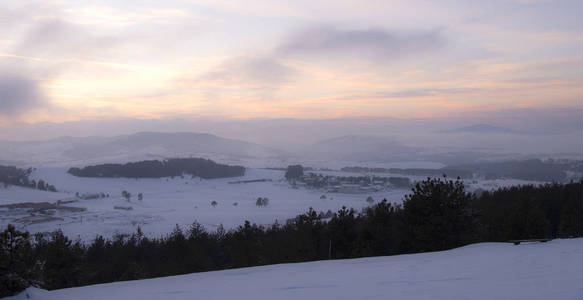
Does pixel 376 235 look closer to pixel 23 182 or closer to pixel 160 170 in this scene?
pixel 23 182

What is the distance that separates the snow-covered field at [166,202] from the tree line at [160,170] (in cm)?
406

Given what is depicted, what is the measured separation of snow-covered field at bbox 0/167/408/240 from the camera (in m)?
69.2

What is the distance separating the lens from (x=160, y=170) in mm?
139250

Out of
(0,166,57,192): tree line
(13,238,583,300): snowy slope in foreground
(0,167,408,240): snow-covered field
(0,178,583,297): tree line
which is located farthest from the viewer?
(0,166,57,192): tree line

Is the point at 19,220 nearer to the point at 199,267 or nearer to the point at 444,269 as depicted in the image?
the point at 199,267

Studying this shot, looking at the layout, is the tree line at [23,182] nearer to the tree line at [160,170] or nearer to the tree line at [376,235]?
the tree line at [160,170]

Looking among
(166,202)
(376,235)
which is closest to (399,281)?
(376,235)

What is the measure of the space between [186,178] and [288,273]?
5168 inches

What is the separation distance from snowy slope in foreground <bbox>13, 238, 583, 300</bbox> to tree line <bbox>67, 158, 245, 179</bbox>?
13024 centimetres

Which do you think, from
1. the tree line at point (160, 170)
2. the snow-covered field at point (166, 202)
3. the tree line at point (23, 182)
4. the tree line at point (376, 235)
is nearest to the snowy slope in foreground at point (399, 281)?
the tree line at point (376, 235)

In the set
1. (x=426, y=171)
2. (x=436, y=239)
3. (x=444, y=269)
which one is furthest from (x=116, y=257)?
(x=426, y=171)

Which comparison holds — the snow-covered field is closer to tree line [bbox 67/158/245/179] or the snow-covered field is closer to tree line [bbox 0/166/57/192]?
tree line [bbox 0/166/57/192]

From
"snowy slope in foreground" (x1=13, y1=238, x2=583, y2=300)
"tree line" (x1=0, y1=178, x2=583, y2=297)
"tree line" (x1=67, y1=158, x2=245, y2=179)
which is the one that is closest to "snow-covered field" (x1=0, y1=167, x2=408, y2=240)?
"tree line" (x1=67, y1=158, x2=245, y2=179)

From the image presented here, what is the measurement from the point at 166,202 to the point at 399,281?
314ft
